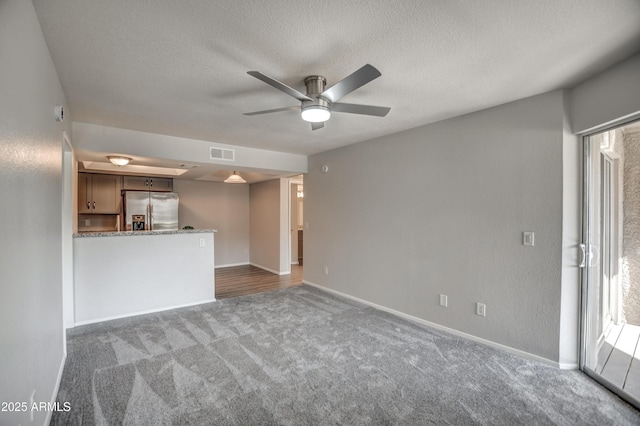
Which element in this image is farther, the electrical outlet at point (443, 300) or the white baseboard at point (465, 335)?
the electrical outlet at point (443, 300)

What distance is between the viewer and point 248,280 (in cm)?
590

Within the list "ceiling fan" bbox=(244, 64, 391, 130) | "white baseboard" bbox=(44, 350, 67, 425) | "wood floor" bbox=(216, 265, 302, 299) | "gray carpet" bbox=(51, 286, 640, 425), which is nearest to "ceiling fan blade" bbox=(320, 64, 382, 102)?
"ceiling fan" bbox=(244, 64, 391, 130)

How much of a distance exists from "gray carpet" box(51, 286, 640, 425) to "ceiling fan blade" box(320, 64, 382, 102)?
2.19 meters

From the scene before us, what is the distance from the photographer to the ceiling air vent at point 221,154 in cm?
436

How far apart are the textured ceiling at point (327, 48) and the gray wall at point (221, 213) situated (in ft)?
13.6

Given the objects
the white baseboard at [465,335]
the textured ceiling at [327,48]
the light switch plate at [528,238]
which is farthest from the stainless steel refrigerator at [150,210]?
the light switch plate at [528,238]

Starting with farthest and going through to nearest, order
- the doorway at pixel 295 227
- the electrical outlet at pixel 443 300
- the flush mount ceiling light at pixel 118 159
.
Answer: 1. the doorway at pixel 295 227
2. the flush mount ceiling light at pixel 118 159
3. the electrical outlet at pixel 443 300

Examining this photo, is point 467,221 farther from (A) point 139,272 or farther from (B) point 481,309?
(A) point 139,272

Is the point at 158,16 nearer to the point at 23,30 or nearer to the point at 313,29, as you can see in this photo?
the point at 23,30

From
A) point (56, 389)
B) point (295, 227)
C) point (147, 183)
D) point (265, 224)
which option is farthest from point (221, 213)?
point (56, 389)

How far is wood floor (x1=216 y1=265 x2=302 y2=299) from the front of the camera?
16.9 ft

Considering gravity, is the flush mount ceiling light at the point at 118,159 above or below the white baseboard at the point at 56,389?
above

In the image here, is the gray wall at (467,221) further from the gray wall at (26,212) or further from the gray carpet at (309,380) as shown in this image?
the gray wall at (26,212)

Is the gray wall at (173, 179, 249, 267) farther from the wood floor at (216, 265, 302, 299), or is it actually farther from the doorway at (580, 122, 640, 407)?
the doorway at (580, 122, 640, 407)
